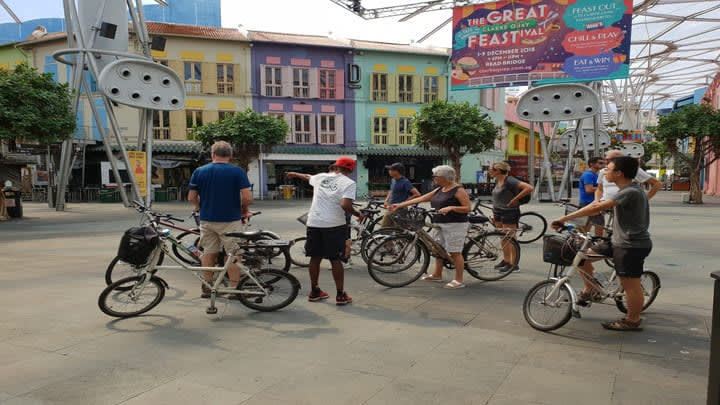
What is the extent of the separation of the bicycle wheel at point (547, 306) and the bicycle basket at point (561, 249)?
256mm

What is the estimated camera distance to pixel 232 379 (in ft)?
10.9

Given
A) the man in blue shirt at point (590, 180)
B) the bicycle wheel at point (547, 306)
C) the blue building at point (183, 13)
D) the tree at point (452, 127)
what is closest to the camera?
the bicycle wheel at point (547, 306)

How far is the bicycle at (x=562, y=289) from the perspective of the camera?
412 cm

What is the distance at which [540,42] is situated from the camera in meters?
17.6

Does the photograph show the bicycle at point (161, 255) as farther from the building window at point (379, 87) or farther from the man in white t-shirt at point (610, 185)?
the building window at point (379, 87)

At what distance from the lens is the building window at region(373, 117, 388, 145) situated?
31016 mm

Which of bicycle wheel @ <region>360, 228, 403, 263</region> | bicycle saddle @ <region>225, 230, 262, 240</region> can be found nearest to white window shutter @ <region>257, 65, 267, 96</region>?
bicycle wheel @ <region>360, 228, 403, 263</region>

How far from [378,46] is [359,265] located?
26.2m

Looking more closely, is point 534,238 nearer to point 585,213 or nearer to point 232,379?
point 585,213

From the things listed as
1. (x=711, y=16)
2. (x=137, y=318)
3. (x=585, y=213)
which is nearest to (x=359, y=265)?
(x=137, y=318)

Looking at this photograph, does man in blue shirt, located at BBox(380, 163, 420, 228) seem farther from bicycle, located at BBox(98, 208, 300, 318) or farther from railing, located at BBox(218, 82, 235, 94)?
railing, located at BBox(218, 82, 235, 94)

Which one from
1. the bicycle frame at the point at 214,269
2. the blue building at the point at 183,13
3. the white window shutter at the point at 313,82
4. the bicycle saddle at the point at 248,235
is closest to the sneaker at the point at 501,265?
the bicycle frame at the point at 214,269

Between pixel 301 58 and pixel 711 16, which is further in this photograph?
pixel 301 58

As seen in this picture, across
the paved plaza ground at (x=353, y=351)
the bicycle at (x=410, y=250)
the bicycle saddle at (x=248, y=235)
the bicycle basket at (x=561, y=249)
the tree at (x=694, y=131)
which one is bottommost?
the paved plaza ground at (x=353, y=351)
